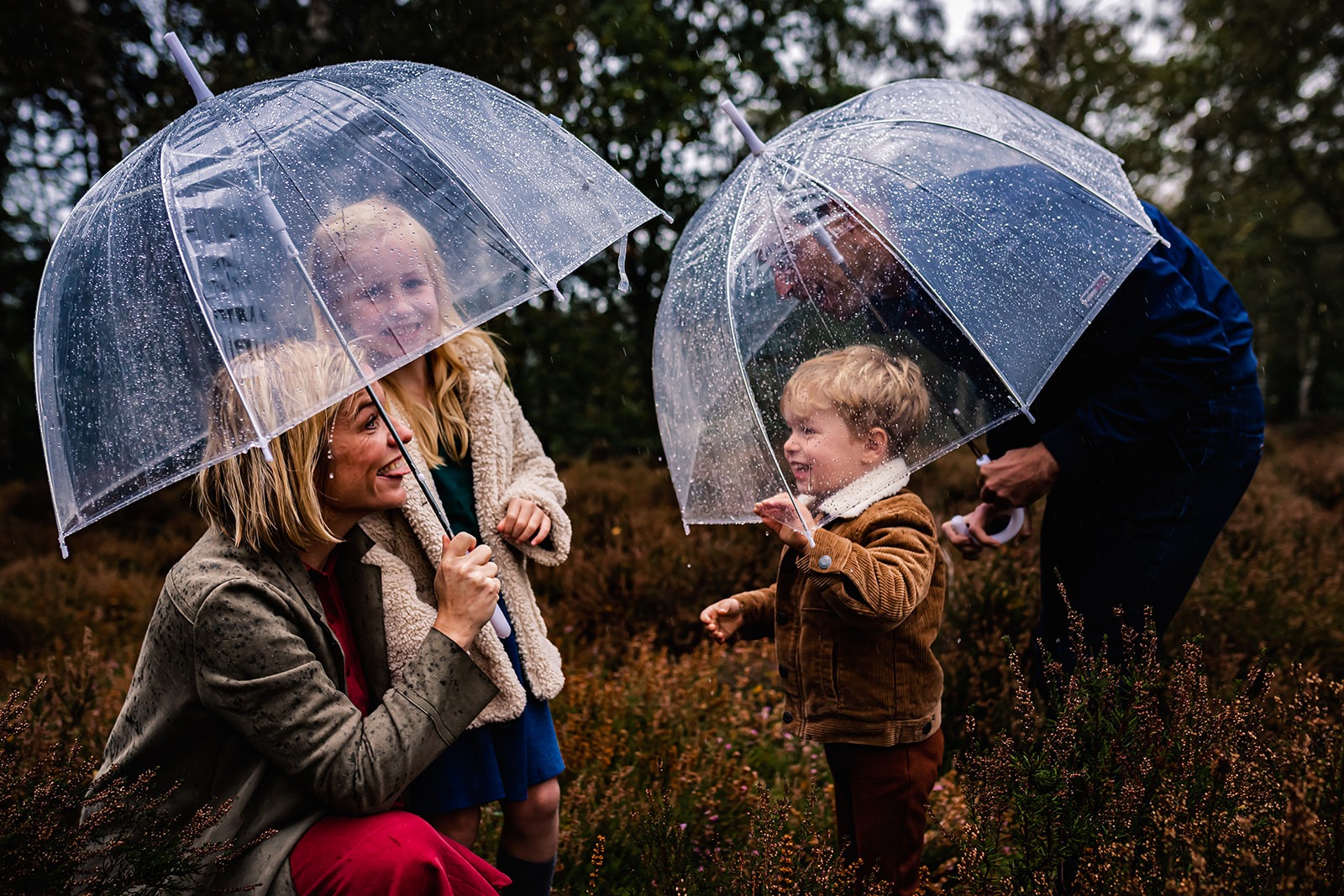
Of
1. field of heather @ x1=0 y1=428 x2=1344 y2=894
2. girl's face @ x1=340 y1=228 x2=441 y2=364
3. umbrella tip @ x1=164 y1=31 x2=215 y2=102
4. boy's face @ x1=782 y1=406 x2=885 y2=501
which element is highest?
umbrella tip @ x1=164 y1=31 x2=215 y2=102

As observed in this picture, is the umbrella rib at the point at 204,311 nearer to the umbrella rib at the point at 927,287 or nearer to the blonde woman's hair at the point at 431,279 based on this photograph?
the blonde woman's hair at the point at 431,279

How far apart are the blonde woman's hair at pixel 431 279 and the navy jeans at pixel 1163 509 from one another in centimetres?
163

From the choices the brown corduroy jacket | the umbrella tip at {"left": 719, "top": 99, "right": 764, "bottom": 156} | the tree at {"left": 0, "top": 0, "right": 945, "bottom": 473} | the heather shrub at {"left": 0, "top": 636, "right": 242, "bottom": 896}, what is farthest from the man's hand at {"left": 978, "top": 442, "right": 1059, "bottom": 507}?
the tree at {"left": 0, "top": 0, "right": 945, "bottom": 473}

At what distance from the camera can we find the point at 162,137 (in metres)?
2.11

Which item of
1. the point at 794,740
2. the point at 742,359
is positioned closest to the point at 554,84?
the point at 794,740

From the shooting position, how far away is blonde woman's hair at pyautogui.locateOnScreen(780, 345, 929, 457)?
2270 mm

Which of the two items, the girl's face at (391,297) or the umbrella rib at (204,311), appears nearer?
the umbrella rib at (204,311)

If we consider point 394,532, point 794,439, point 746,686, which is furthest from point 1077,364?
point 746,686

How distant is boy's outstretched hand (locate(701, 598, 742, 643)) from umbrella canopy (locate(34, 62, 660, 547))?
1.00m

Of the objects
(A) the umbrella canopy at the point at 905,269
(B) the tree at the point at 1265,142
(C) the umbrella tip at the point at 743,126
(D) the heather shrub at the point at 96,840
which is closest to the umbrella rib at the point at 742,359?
(A) the umbrella canopy at the point at 905,269

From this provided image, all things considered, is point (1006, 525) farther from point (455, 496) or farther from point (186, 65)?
point (186, 65)

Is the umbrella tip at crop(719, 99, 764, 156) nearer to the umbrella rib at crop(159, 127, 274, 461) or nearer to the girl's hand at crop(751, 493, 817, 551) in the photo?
the girl's hand at crop(751, 493, 817, 551)

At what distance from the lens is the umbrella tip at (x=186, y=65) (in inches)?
77.5

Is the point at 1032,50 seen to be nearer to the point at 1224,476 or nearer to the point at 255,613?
the point at 1224,476
